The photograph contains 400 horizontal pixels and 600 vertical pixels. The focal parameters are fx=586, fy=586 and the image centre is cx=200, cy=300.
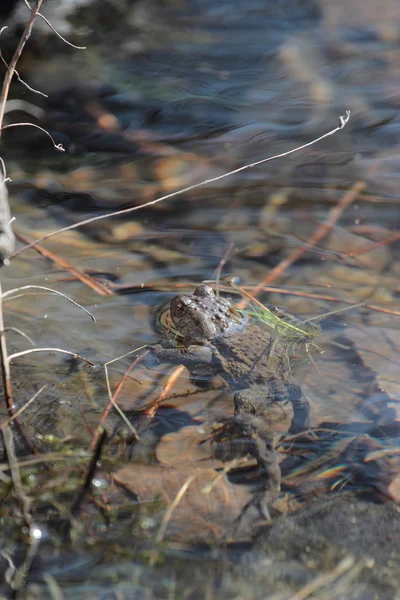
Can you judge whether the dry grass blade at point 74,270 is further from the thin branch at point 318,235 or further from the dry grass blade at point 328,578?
the dry grass blade at point 328,578

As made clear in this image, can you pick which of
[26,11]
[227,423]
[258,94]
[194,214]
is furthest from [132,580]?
[26,11]

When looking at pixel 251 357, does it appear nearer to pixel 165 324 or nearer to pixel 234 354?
pixel 234 354

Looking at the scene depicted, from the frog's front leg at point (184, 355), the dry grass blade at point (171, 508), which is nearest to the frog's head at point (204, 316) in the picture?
the frog's front leg at point (184, 355)

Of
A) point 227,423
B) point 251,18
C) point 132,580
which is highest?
point 251,18

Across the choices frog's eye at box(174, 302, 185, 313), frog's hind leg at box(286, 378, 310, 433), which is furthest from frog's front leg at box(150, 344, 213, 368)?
frog's hind leg at box(286, 378, 310, 433)

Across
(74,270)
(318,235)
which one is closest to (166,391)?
(74,270)

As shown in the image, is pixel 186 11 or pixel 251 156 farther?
pixel 186 11

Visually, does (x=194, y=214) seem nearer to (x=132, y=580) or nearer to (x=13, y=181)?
(x=13, y=181)

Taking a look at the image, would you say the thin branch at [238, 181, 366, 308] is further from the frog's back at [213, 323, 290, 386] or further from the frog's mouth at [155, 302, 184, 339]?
the frog's mouth at [155, 302, 184, 339]
